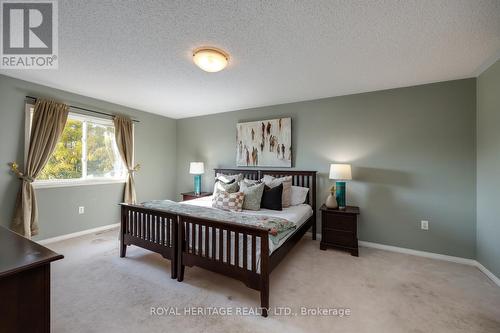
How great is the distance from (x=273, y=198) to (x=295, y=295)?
132cm

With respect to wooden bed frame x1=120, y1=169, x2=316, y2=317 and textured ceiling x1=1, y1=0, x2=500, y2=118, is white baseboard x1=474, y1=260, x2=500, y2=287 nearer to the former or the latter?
wooden bed frame x1=120, y1=169, x2=316, y2=317

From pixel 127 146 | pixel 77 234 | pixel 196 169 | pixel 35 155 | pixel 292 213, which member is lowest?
pixel 77 234

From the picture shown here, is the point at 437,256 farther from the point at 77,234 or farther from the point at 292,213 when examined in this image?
the point at 77,234

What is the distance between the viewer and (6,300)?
3.03ft

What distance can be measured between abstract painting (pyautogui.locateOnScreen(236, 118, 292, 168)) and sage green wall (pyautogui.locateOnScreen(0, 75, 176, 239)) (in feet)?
6.45

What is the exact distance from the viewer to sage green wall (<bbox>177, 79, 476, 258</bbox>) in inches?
106

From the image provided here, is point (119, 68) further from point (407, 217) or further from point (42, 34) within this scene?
point (407, 217)

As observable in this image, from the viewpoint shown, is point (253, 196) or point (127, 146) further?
point (127, 146)

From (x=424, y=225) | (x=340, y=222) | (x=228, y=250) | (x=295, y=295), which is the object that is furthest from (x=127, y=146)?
(x=424, y=225)

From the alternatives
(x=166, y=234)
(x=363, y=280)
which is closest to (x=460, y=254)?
(x=363, y=280)

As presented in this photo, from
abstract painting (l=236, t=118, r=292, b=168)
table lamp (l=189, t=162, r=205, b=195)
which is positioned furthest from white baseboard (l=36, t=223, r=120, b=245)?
abstract painting (l=236, t=118, r=292, b=168)

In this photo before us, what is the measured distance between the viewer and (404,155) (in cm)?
Result: 297

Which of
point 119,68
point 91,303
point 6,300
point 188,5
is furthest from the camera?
point 119,68

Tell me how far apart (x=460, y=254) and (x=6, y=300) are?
4.27 meters
